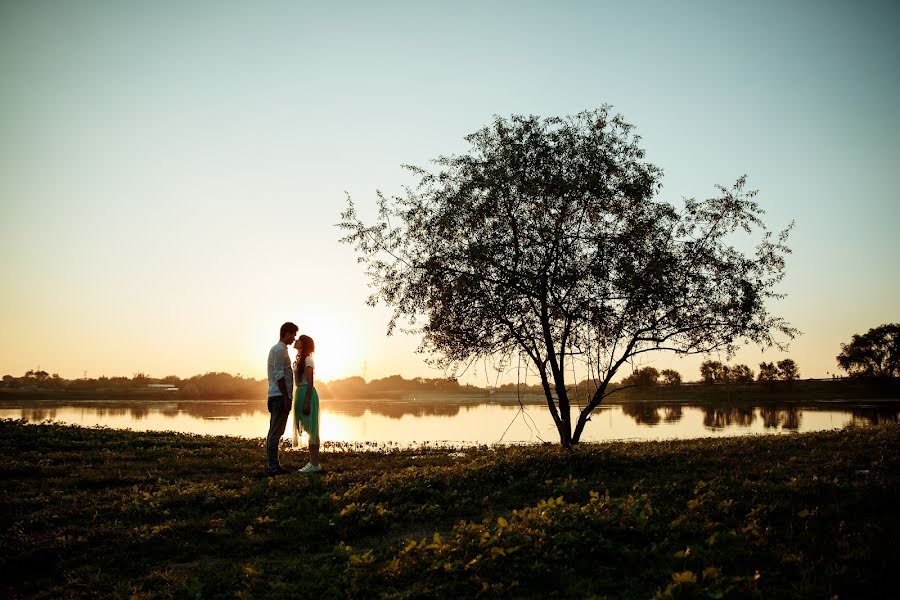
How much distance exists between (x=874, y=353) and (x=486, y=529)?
115842 millimetres

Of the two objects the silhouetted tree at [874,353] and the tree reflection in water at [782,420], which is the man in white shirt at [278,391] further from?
the silhouetted tree at [874,353]

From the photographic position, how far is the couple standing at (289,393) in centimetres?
1356

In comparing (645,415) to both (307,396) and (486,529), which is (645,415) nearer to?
(307,396)

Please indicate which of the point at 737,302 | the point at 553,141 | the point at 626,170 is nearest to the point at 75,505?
the point at 553,141

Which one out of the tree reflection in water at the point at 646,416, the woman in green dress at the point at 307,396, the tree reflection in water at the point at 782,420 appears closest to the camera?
the woman in green dress at the point at 307,396

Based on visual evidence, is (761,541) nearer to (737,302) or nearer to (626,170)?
(737,302)

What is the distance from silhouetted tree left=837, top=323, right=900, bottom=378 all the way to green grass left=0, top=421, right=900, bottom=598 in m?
102

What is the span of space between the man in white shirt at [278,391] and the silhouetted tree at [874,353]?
11192 cm

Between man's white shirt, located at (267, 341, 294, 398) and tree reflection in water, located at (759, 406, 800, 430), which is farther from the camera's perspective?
tree reflection in water, located at (759, 406, 800, 430)

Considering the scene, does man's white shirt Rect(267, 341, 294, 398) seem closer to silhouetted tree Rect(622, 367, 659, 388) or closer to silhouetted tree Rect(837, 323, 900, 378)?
silhouetted tree Rect(622, 367, 659, 388)

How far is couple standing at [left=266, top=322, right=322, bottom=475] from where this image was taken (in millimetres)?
13562

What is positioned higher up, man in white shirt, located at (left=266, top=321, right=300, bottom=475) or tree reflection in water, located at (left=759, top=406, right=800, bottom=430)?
man in white shirt, located at (left=266, top=321, right=300, bottom=475)

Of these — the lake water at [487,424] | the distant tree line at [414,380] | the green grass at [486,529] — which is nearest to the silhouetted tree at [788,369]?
the distant tree line at [414,380]

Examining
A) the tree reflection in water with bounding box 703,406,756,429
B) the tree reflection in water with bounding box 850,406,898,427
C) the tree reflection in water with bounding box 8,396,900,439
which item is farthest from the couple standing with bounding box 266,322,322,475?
the tree reflection in water with bounding box 703,406,756,429
